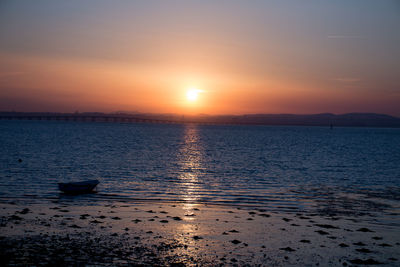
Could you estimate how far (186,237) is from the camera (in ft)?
51.0

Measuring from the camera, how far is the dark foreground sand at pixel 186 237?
42.5 ft

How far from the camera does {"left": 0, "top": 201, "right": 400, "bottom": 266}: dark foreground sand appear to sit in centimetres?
1295

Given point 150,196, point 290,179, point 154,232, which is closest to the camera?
point 154,232

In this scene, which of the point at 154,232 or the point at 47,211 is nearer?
the point at 154,232

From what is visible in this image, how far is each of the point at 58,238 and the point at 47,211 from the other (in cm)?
567

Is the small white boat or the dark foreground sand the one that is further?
the small white boat

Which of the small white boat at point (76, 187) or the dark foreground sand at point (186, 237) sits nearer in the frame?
the dark foreground sand at point (186, 237)

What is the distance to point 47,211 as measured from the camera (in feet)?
65.2

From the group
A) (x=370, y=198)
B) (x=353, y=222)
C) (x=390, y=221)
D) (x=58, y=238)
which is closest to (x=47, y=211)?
(x=58, y=238)

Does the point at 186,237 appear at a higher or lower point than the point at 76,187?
lower

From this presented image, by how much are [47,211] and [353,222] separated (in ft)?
55.0

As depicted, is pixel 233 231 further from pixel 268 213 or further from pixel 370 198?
pixel 370 198

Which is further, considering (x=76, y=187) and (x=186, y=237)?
(x=76, y=187)

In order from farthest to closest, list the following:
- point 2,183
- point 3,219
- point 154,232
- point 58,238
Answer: point 2,183 → point 3,219 → point 154,232 → point 58,238
